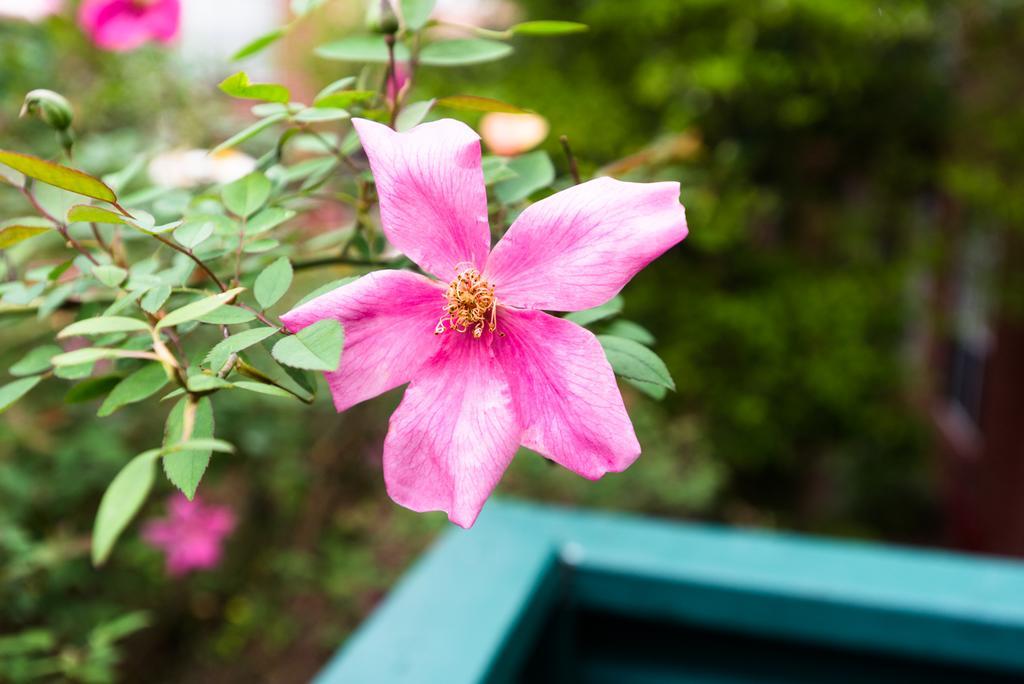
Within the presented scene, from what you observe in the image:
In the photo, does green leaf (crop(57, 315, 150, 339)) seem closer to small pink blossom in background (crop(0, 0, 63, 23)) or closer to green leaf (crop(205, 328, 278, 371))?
green leaf (crop(205, 328, 278, 371))

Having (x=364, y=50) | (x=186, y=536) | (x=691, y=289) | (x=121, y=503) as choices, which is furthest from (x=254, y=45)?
(x=691, y=289)

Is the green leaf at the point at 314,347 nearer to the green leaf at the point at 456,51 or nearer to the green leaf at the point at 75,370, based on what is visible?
the green leaf at the point at 75,370

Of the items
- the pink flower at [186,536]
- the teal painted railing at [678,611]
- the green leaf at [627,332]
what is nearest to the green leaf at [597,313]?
the green leaf at [627,332]

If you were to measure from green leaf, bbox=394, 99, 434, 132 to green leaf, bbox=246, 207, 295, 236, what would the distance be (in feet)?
0.22

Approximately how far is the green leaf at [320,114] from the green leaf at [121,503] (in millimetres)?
186

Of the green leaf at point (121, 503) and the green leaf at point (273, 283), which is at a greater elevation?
the green leaf at point (121, 503)

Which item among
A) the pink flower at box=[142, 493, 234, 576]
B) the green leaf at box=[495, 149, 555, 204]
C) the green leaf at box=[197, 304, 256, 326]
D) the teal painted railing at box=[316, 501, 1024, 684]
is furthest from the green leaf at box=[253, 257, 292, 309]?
the pink flower at box=[142, 493, 234, 576]

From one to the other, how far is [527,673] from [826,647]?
1.15ft

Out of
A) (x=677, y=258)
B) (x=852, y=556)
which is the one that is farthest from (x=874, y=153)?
(x=852, y=556)

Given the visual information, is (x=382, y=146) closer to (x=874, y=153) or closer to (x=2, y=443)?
(x=2, y=443)

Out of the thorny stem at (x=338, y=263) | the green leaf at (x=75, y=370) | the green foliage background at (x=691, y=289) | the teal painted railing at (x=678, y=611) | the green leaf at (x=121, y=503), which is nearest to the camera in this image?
the green leaf at (x=121, y=503)

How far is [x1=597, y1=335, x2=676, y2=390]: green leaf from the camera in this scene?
1.09 feet

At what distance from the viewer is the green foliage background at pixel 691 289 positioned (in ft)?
4.58

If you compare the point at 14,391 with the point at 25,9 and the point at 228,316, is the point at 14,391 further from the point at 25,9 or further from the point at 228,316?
the point at 25,9
